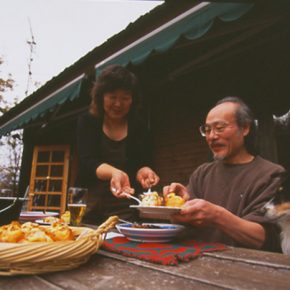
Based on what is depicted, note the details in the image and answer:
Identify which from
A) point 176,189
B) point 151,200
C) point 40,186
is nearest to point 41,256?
point 151,200

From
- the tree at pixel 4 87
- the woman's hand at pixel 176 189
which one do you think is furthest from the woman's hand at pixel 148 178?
the tree at pixel 4 87

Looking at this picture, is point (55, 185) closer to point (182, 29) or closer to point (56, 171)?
point (56, 171)

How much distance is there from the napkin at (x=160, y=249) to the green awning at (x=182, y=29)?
1724mm

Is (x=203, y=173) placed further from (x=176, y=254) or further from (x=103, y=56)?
(x=103, y=56)

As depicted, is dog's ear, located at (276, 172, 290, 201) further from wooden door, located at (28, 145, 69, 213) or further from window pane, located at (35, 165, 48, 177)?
window pane, located at (35, 165, 48, 177)

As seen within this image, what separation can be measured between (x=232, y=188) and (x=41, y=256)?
1.35 meters

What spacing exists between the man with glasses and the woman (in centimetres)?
51

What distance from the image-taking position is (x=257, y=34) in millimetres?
3244

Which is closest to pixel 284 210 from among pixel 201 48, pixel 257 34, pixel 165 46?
pixel 165 46

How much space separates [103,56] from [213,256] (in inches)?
148

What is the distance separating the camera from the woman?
2225mm

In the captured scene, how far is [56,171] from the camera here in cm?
862

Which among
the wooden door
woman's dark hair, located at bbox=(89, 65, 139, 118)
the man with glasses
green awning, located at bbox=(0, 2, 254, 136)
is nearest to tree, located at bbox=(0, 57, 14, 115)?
the wooden door

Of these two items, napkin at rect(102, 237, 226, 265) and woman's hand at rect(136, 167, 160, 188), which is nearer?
napkin at rect(102, 237, 226, 265)
